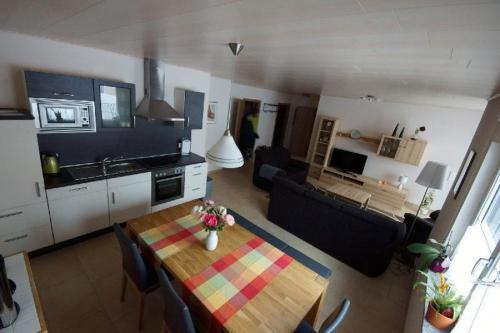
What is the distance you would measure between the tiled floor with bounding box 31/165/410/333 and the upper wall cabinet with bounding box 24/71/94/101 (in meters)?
1.83

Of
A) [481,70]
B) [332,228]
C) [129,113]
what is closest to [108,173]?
[129,113]

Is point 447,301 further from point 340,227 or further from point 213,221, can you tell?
point 213,221

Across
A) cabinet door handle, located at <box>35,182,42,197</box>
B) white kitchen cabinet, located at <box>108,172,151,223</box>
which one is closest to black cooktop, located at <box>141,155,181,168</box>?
white kitchen cabinet, located at <box>108,172,151,223</box>

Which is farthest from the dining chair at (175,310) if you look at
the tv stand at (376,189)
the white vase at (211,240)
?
the tv stand at (376,189)

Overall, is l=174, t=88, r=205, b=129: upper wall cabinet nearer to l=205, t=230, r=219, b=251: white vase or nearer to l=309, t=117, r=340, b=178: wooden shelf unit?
l=205, t=230, r=219, b=251: white vase

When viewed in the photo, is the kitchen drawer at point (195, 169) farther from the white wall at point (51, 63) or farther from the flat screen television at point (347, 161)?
the flat screen television at point (347, 161)

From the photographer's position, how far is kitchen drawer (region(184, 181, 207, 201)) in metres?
3.82

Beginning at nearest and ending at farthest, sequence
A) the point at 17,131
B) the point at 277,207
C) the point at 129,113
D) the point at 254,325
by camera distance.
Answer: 1. the point at 254,325
2. the point at 17,131
3. the point at 129,113
4. the point at 277,207

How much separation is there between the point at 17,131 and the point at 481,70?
12.3 feet

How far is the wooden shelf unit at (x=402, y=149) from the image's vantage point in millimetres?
4863

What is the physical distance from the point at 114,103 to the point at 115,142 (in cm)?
61

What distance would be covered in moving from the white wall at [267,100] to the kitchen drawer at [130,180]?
3.38 metres

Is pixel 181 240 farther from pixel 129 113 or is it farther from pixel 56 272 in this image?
pixel 129 113

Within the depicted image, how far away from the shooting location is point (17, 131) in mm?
2059
